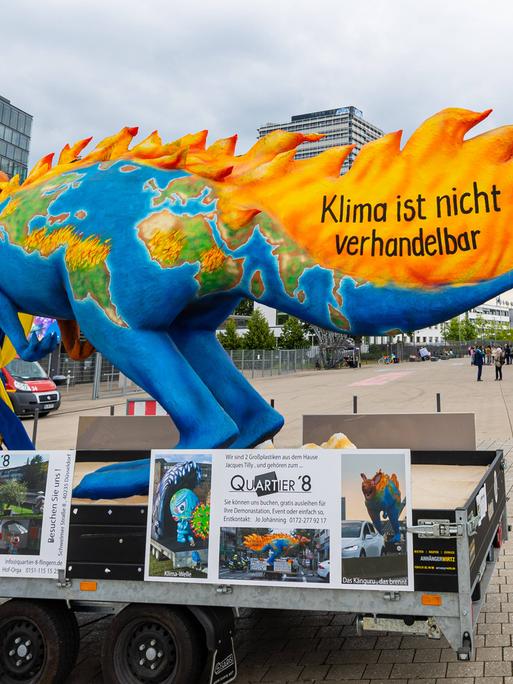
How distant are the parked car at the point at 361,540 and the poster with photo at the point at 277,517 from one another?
1.9 inches

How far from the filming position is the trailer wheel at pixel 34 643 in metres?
3.26

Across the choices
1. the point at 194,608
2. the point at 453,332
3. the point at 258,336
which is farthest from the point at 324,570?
the point at 453,332

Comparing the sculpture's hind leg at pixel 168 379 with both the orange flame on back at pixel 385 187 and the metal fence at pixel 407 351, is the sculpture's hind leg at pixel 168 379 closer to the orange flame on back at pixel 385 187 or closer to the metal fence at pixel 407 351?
the orange flame on back at pixel 385 187

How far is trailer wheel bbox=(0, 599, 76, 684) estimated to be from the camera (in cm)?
326

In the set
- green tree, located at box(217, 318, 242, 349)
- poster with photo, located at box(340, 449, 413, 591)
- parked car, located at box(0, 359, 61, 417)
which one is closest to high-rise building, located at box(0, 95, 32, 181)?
green tree, located at box(217, 318, 242, 349)

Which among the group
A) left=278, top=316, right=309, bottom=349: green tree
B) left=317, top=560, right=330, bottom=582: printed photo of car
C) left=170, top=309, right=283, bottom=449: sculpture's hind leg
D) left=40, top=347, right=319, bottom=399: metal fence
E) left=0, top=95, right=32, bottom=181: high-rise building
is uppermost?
left=0, top=95, right=32, bottom=181: high-rise building

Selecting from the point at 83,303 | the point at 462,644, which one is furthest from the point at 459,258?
the point at 83,303

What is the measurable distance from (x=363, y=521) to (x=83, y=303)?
2.28 meters

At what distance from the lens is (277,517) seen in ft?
9.66

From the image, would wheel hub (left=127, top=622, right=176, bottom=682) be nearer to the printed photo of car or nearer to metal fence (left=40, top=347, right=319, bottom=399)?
the printed photo of car

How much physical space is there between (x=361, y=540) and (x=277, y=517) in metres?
0.38

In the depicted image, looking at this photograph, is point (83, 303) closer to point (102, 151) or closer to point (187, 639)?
point (102, 151)

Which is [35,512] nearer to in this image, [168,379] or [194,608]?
[194,608]

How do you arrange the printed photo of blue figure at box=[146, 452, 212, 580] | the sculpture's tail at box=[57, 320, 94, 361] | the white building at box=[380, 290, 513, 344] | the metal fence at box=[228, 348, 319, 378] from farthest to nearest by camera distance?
the white building at box=[380, 290, 513, 344]
the metal fence at box=[228, 348, 319, 378]
the sculpture's tail at box=[57, 320, 94, 361]
the printed photo of blue figure at box=[146, 452, 212, 580]
